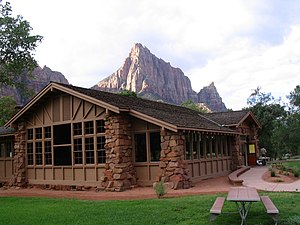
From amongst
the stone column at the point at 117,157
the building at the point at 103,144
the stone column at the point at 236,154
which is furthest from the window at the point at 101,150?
the stone column at the point at 236,154

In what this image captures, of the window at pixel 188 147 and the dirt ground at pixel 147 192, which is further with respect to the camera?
the window at pixel 188 147

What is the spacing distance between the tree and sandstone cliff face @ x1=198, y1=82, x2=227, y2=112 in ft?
339

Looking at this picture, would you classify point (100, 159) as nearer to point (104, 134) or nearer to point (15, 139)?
point (104, 134)

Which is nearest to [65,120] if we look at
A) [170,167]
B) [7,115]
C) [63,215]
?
[170,167]

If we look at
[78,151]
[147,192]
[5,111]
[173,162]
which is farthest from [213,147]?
[5,111]

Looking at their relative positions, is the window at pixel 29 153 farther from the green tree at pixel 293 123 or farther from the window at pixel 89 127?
the green tree at pixel 293 123

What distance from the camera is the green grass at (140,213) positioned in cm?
→ 810

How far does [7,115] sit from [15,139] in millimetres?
22572

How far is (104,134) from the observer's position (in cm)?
1655

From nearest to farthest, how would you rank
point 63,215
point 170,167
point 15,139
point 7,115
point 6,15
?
point 63,215 → point 170,167 → point 15,139 → point 6,15 → point 7,115

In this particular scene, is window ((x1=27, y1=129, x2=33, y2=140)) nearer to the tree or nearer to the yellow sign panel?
the tree

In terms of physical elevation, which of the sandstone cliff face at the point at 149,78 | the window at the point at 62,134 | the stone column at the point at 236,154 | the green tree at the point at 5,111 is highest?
the sandstone cliff face at the point at 149,78

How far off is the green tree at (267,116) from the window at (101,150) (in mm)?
23893

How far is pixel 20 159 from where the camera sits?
65.3ft
